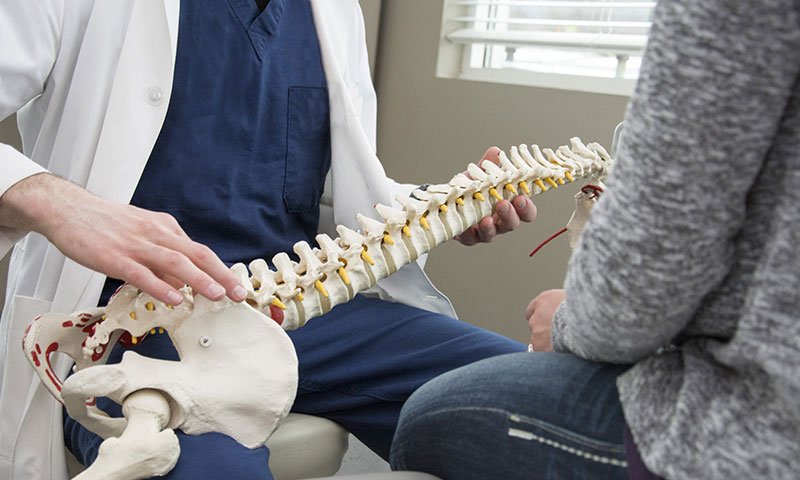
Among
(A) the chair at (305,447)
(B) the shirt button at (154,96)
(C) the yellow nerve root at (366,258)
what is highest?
(B) the shirt button at (154,96)

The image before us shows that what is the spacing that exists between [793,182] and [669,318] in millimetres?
109

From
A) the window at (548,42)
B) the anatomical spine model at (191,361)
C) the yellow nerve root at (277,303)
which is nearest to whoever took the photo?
the anatomical spine model at (191,361)

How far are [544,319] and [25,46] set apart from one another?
752mm

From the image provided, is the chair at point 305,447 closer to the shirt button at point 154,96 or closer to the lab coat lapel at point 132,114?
the lab coat lapel at point 132,114

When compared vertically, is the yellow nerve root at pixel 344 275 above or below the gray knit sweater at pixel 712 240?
below

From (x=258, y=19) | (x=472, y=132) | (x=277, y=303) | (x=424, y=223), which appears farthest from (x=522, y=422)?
(x=472, y=132)

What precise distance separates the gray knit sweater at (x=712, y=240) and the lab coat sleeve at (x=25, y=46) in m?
0.81

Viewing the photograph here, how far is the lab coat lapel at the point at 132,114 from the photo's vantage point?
1028 mm

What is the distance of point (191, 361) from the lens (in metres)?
0.80

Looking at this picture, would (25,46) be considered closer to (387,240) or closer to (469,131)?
(387,240)

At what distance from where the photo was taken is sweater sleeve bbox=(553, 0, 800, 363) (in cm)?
43

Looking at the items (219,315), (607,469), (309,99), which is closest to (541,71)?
(309,99)

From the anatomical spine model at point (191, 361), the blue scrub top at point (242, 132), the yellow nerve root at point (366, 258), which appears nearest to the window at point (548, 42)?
the blue scrub top at point (242, 132)

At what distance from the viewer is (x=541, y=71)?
83.1 inches
